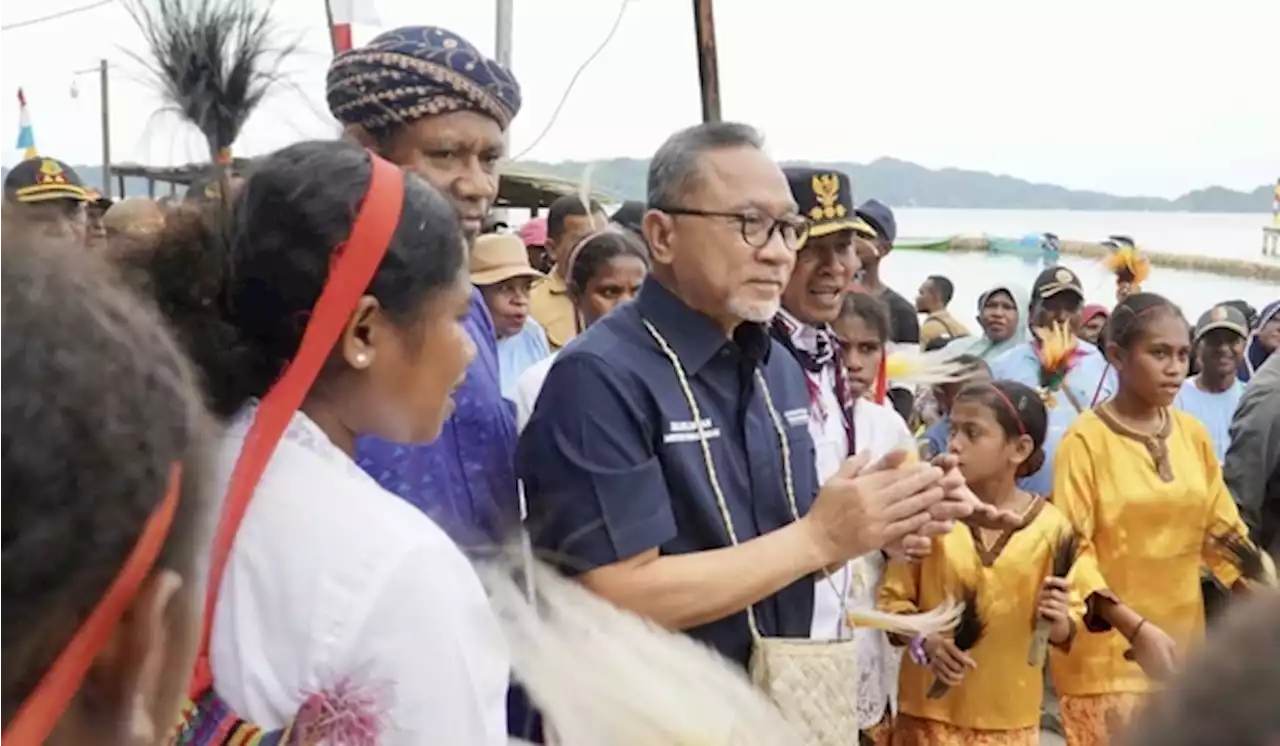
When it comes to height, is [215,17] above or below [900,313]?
above

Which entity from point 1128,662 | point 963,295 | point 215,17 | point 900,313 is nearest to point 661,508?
point 215,17

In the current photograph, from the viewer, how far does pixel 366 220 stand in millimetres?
1367

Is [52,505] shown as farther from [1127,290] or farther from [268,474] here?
[1127,290]

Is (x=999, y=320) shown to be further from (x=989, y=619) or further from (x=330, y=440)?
(x=330, y=440)

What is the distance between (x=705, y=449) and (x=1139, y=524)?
2032mm

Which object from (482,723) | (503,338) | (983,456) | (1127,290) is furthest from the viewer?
(1127,290)

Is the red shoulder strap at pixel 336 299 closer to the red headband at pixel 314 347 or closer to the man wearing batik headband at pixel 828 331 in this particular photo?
the red headband at pixel 314 347

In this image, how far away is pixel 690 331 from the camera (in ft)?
7.11

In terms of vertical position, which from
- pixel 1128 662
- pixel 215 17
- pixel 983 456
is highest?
pixel 215 17

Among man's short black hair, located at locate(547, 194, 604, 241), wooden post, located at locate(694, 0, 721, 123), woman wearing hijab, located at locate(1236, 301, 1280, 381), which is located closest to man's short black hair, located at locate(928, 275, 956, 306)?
woman wearing hijab, located at locate(1236, 301, 1280, 381)

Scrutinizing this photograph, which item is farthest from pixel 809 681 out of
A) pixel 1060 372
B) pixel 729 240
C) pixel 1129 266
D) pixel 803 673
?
pixel 1129 266

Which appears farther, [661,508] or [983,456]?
[983,456]

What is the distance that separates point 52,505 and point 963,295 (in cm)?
1593

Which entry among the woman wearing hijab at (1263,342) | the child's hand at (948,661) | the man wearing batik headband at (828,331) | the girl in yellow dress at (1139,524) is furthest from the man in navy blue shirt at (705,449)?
the woman wearing hijab at (1263,342)
